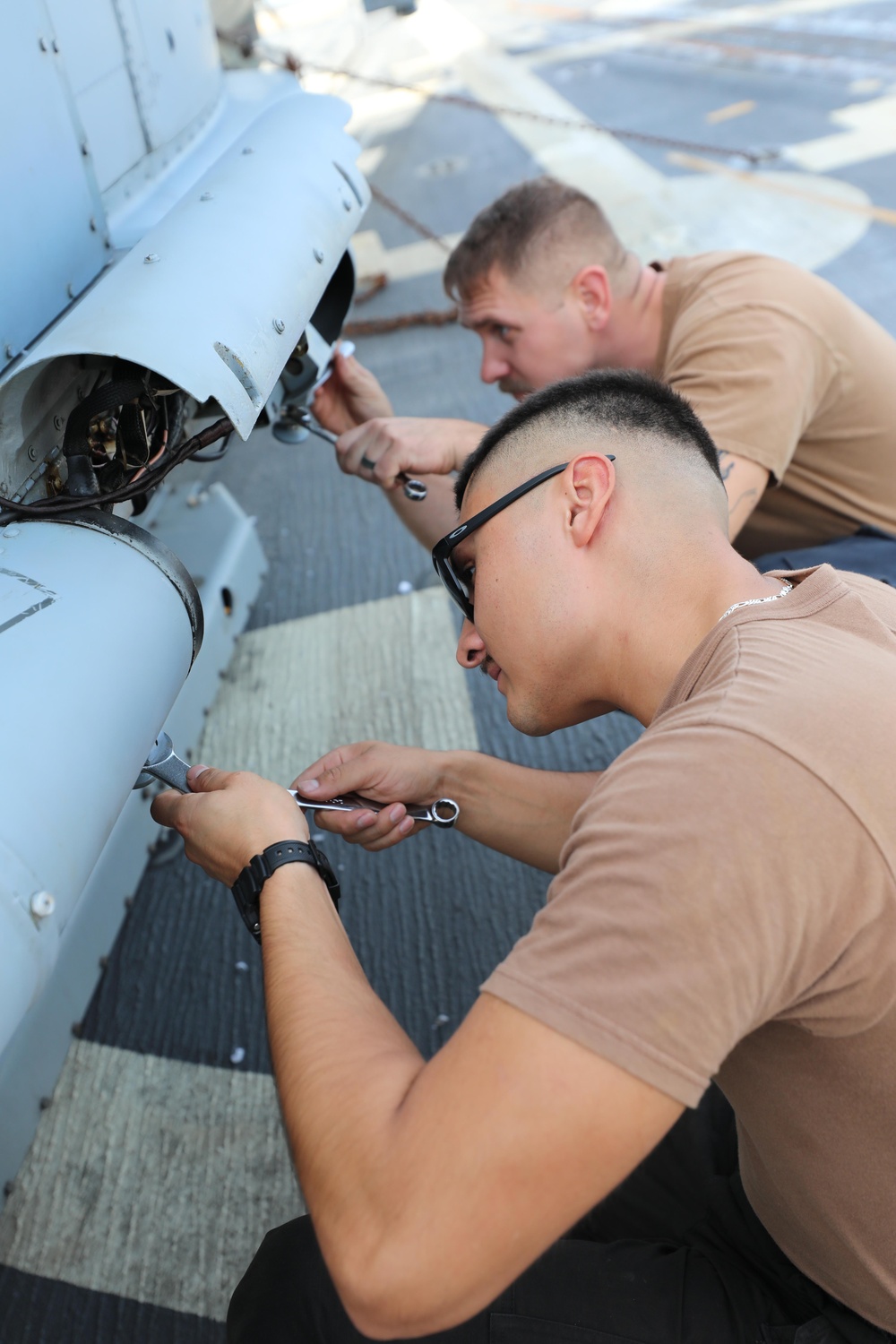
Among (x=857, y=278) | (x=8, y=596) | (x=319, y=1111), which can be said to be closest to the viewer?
(x=319, y=1111)

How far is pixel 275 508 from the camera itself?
10.7 ft

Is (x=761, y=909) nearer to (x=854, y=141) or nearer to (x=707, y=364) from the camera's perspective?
(x=707, y=364)

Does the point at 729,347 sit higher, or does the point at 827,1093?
the point at 729,347

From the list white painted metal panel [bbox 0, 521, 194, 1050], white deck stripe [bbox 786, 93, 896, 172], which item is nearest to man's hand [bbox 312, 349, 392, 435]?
white painted metal panel [bbox 0, 521, 194, 1050]

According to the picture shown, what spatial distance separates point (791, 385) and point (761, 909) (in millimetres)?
1324

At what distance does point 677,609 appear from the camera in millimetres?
1027

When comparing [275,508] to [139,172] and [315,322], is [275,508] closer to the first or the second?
[315,322]

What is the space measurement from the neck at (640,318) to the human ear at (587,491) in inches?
47.6

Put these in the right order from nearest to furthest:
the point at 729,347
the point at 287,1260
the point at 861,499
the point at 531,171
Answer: the point at 287,1260 < the point at 729,347 < the point at 861,499 < the point at 531,171

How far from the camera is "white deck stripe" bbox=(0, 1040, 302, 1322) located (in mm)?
1538

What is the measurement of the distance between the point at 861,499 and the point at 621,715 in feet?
2.35

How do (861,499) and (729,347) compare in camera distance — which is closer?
(729,347)

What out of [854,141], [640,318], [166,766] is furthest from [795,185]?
[166,766]

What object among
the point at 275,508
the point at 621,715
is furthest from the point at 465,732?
the point at 275,508
